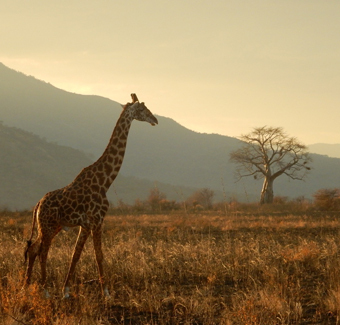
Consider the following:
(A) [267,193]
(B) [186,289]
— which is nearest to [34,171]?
(A) [267,193]

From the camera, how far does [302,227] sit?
17.6m

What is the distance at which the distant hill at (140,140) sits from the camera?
132375 millimetres

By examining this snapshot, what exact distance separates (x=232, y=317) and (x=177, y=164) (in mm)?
139442

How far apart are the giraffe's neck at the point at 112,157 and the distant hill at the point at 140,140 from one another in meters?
113

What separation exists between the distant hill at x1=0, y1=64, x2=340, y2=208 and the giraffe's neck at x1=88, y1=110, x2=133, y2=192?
11272 cm

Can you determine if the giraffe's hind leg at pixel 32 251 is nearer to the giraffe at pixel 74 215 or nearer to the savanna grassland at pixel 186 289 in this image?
the giraffe at pixel 74 215

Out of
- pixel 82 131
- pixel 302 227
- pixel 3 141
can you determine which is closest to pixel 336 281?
pixel 302 227

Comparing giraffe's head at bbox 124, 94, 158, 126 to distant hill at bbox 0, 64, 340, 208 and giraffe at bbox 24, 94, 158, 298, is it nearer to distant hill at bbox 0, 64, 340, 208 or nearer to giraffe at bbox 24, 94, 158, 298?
giraffe at bbox 24, 94, 158, 298

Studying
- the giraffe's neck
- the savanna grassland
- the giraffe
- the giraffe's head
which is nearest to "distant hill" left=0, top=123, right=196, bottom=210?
the savanna grassland

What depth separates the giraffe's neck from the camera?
7.39m

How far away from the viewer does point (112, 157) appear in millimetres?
7598

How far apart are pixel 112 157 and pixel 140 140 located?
150398mm

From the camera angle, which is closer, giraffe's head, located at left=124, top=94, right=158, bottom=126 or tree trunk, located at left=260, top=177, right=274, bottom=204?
giraffe's head, located at left=124, top=94, right=158, bottom=126

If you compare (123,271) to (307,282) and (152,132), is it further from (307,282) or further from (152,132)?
(152,132)
